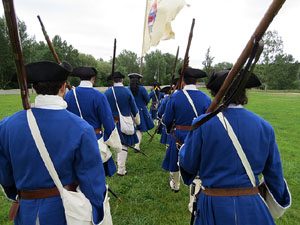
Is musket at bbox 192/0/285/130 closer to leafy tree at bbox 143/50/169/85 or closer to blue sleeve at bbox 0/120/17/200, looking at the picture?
blue sleeve at bbox 0/120/17/200

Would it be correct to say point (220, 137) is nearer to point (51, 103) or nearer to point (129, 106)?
point (51, 103)

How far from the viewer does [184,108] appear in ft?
12.9

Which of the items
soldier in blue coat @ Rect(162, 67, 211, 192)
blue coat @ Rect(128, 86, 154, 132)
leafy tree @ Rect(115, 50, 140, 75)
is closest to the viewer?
soldier in blue coat @ Rect(162, 67, 211, 192)

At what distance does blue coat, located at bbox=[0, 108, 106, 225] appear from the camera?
70.0 inches

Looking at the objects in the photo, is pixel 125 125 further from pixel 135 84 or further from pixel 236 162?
pixel 236 162

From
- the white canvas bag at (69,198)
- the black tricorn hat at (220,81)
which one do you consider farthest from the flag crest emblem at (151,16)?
the white canvas bag at (69,198)

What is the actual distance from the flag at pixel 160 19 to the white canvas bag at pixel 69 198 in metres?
3.26

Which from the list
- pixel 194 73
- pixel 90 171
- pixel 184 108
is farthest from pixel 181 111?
pixel 90 171

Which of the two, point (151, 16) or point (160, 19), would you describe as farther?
point (151, 16)

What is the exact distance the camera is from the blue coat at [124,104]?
5.61m

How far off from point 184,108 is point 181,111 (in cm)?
8

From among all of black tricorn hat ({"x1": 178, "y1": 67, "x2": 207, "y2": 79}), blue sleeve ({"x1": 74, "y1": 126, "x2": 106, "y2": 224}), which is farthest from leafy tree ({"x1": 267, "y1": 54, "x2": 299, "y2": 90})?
blue sleeve ({"x1": 74, "y1": 126, "x2": 106, "y2": 224})

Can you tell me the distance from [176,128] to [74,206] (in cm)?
267

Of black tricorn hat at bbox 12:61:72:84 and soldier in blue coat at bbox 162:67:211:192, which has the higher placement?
black tricorn hat at bbox 12:61:72:84
